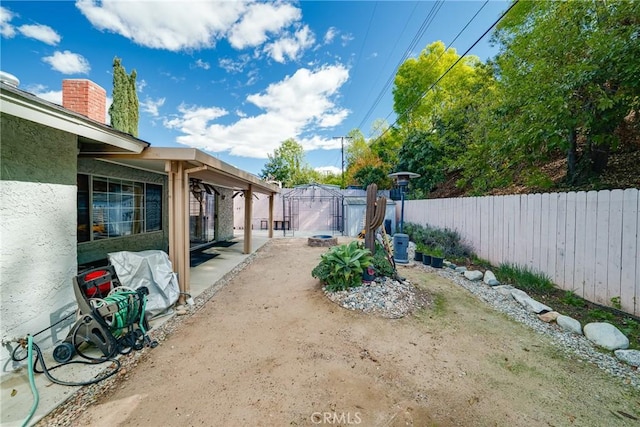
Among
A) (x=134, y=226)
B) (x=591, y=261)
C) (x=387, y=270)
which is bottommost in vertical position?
(x=387, y=270)

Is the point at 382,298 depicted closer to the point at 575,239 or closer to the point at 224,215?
the point at 575,239

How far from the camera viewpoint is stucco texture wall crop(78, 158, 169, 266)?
415cm

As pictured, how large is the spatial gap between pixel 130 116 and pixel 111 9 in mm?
8883

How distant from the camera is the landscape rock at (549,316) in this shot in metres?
3.53

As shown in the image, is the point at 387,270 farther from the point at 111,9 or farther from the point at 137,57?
the point at 137,57

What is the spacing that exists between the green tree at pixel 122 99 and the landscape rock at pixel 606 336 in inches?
664

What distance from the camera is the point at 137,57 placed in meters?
9.36

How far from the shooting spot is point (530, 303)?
3936mm

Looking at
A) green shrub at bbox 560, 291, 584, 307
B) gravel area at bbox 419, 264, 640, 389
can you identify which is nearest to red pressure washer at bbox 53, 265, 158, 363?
gravel area at bbox 419, 264, 640, 389

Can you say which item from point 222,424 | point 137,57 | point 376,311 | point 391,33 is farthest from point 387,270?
point 137,57

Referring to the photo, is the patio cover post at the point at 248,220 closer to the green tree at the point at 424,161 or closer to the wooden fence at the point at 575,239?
the wooden fence at the point at 575,239

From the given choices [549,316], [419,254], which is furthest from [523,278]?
[419,254]

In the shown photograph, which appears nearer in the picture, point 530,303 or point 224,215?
point 530,303

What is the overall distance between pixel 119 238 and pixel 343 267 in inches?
182
